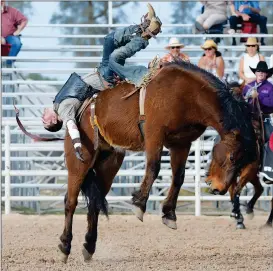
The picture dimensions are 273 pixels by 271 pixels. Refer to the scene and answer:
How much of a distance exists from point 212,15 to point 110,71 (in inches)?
265

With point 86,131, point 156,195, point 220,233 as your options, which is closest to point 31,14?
point 156,195

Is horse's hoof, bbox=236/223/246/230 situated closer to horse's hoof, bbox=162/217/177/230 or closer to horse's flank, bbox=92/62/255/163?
horse's hoof, bbox=162/217/177/230

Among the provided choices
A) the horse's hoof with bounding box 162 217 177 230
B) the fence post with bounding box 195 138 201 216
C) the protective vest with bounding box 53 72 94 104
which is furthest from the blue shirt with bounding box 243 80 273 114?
the horse's hoof with bounding box 162 217 177 230

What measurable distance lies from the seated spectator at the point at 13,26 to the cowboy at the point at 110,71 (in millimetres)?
5956

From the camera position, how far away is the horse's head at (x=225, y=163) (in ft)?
26.6

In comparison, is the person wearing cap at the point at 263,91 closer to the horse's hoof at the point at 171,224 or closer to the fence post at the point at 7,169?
the horse's hoof at the point at 171,224

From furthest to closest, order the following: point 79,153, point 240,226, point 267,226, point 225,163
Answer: point 240,226, point 267,226, point 79,153, point 225,163

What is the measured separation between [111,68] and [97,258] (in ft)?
6.13

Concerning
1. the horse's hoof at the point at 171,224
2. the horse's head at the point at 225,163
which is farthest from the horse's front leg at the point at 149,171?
the horse's head at the point at 225,163

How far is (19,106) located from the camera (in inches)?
567

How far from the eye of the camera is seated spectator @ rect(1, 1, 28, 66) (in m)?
14.9

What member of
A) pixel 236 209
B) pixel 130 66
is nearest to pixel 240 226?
pixel 236 209

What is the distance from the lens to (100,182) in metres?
9.13

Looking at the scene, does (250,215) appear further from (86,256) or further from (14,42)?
(14,42)
